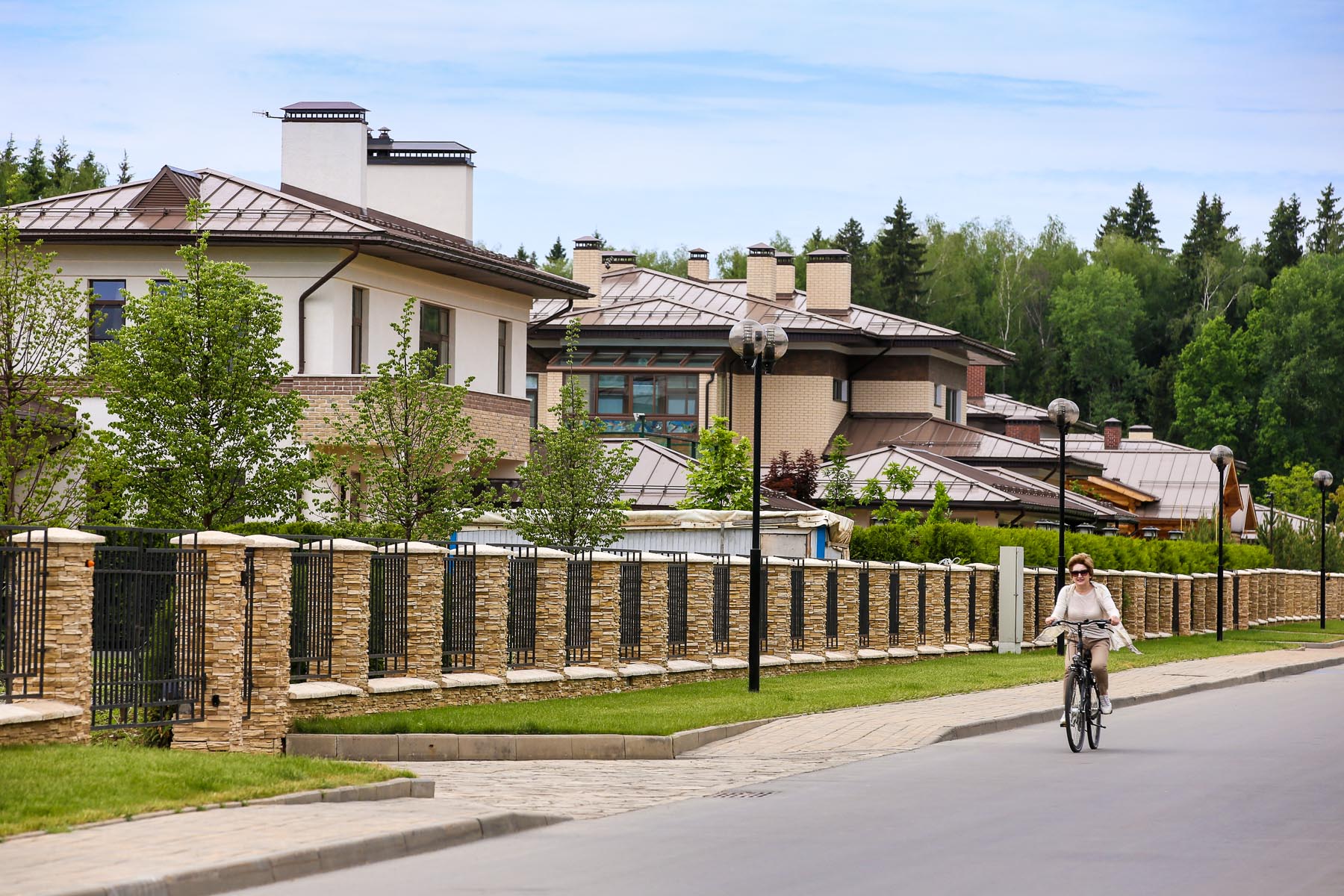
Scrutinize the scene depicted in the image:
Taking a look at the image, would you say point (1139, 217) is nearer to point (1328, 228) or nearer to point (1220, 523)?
point (1328, 228)

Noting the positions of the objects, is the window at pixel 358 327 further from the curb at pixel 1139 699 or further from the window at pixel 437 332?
the curb at pixel 1139 699

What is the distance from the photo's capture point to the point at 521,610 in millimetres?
20984

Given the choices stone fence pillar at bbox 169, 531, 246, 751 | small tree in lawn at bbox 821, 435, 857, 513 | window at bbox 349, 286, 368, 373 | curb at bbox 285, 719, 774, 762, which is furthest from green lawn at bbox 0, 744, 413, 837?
small tree in lawn at bbox 821, 435, 857, 513

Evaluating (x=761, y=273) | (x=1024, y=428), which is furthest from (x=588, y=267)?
(x=1024, y=428)

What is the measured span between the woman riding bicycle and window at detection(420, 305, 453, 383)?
21.9m

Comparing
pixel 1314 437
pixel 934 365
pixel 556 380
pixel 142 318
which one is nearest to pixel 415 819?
pixel 142 318

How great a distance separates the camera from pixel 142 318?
26156 mm

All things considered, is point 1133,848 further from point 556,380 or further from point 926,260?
point 926,260

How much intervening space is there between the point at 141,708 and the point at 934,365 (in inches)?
1994

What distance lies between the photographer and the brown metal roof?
118 feet

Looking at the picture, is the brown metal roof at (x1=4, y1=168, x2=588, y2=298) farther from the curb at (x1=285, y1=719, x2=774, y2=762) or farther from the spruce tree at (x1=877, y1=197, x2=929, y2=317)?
the spruce tree at (x1=877, y1=197, x2=929, y2=317)

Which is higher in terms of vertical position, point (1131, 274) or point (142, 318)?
point (1131, 274)

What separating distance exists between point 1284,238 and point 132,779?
395ft

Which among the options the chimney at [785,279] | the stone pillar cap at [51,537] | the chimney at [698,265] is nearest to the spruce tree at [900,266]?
the chimney at [698,265]
